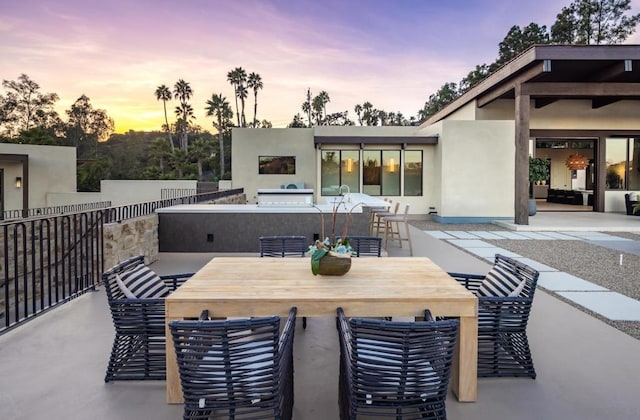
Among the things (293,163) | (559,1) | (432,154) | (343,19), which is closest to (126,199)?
(293,163)

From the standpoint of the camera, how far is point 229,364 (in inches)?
69.5

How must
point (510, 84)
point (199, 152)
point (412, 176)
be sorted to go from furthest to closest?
1. point (199, 152)
2. point (412, 176)
3. point (510, 84)

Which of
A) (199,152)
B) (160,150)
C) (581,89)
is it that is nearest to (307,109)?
(199,152)

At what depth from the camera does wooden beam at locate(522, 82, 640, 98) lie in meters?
11.4

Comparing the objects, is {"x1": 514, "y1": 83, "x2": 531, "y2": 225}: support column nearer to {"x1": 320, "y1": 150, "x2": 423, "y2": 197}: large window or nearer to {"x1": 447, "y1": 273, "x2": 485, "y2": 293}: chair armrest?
{"x1": 320, "y1": 150, "x2": 423, "y2": 197}: large window

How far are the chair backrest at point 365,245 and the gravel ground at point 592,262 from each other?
211cm

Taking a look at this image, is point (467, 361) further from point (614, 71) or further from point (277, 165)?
point (277, 165)

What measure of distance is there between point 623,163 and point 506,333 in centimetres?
1539

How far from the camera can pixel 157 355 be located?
2613mm

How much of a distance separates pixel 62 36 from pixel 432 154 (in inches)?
523

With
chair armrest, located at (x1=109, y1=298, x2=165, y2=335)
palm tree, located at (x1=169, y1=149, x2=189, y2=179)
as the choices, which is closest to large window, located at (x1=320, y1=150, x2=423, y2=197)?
chair armrest, located at (x1=109, y1=298, x2=165, y2=335)

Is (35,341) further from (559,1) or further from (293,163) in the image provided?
(559,1)

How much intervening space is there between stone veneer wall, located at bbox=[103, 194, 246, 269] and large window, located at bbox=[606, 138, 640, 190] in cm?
1494

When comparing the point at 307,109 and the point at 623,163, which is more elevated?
the point at 307,109
